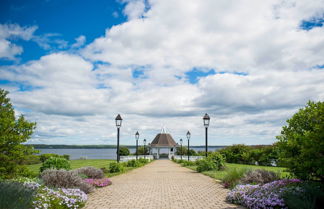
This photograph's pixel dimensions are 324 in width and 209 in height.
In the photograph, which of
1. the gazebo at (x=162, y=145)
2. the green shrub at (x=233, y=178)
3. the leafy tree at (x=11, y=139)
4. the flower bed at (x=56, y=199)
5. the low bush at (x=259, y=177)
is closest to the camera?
the flower bed at (x=56, y=199)

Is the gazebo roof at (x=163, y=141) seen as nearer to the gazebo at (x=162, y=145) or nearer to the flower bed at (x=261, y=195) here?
the gazebo at (x=162, y=145)

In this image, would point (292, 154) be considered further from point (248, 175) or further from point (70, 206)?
point (70, 206)

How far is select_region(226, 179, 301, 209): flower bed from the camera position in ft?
20.8

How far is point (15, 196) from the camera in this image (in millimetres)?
4961

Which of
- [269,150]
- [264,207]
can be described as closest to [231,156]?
[269,150]

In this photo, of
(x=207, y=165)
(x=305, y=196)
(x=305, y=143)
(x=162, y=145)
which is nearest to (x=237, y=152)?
(x=207, y=165)

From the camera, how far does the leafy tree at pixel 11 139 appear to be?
735 centimetres

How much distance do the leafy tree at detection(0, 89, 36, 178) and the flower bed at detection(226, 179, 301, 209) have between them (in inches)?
254

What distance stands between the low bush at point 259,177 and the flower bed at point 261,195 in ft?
4.40

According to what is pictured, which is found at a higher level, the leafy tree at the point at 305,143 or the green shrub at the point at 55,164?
the leafy tree at the point at 305,143

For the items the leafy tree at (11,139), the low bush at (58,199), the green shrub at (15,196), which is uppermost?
the leafy tree at (11,139)

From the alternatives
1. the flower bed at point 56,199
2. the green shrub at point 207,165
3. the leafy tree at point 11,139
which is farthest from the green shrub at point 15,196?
the green shrub at point 207,165

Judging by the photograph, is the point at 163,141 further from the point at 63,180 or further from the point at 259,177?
the point at 63,180

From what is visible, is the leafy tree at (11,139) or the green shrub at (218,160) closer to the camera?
the leafy tree at (11,139)
